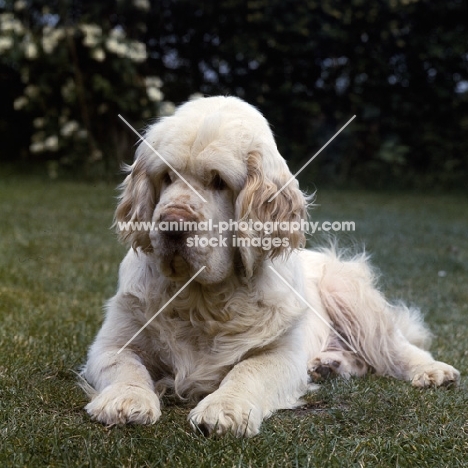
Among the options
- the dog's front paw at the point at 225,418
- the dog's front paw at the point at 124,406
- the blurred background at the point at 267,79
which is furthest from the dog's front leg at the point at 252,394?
the blurred background at the point at 267,79

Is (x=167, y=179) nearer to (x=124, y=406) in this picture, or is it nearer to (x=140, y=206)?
(x=140, y=206)

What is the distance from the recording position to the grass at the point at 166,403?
80.7 inches

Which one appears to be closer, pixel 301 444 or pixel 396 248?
pixel 301 444

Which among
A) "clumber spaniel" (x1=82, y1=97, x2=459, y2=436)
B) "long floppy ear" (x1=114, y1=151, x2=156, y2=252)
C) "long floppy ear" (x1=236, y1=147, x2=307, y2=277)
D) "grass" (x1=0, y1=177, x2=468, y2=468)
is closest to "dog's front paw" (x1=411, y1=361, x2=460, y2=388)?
"grass" (x1=0, y1=177, x2=468, y2=468)

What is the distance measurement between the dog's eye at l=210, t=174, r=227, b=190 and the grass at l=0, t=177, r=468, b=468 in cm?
80

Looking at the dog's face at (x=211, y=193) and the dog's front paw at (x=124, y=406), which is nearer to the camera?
the dog's front paw at (x=124, y=406)

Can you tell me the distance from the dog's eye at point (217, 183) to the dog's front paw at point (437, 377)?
1.27 metres

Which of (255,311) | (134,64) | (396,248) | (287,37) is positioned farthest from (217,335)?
(287,37)

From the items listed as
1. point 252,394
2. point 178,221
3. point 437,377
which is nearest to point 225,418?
point 252,394

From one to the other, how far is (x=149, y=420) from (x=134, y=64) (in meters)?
10.0

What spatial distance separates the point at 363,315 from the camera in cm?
350

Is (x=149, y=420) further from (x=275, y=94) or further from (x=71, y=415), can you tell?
(x=275, y=94)

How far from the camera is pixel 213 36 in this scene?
12773 millimetres

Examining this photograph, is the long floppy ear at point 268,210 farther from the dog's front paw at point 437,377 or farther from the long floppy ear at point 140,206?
the dog's front paw at point 437,377
